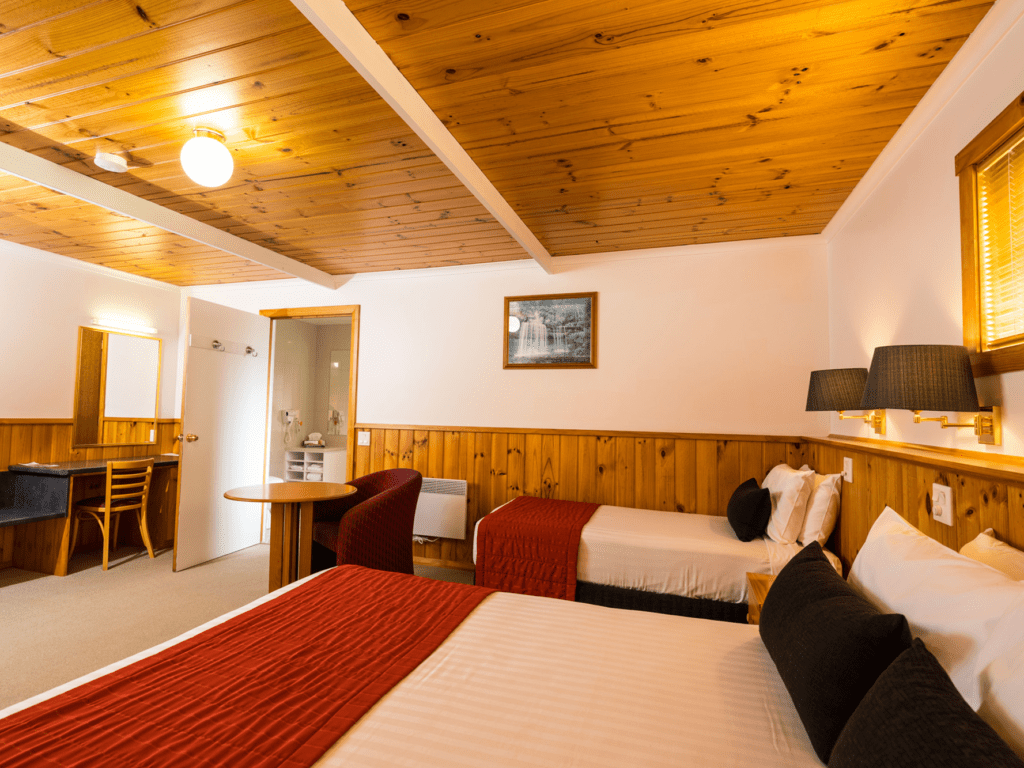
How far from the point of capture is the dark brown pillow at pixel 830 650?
0.99 meters

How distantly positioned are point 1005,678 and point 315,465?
535 centimetres

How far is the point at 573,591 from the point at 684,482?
4.14 feet

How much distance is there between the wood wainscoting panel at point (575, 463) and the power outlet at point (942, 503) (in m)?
1.71

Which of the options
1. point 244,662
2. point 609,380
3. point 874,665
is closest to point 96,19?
point 244,662

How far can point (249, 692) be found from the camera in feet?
3.78

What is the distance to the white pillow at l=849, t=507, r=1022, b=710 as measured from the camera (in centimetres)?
91

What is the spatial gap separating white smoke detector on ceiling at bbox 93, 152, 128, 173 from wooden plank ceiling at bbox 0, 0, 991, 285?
0.04m

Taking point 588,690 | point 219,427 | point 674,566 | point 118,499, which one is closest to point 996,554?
point 588,690

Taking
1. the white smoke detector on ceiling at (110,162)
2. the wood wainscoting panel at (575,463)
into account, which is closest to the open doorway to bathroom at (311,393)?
the wood wainscoting panel at (575,463)

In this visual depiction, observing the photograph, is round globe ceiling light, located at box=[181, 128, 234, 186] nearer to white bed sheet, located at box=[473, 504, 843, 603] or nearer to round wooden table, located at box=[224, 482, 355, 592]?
round wooden table, located at box=[224, 482, 355, 592]

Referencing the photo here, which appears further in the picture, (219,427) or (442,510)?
(219,427)

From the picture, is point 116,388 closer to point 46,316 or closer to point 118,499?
point 46,316

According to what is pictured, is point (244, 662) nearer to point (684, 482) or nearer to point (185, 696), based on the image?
point (185, 696)

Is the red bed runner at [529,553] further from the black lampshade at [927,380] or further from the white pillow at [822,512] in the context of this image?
the black lampshade at [927,380]
